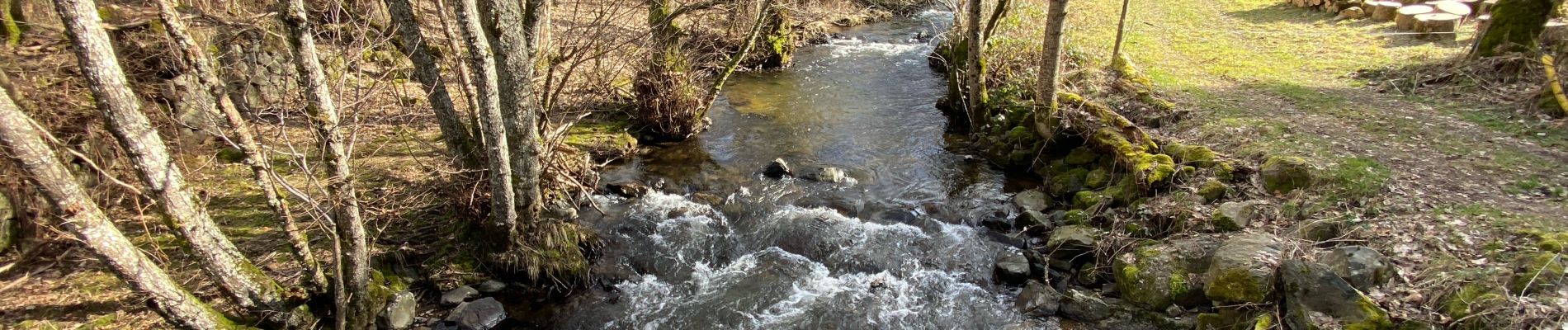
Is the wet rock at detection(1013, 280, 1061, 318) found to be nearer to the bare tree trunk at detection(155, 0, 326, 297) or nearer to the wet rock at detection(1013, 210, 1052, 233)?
the wet rock at detection(1013, 210, 1052, 233)

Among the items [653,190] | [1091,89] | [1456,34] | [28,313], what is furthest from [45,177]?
[1456,34]

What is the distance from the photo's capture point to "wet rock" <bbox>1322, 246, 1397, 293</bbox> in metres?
5.14

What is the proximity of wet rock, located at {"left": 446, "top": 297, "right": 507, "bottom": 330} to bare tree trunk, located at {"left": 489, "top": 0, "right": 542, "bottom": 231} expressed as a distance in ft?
2.11

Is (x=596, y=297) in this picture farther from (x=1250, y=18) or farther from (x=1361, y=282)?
(x=1250, y=18)

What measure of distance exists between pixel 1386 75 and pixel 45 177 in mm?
13290

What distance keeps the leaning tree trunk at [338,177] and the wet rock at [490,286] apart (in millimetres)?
1019

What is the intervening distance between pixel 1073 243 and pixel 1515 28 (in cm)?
657

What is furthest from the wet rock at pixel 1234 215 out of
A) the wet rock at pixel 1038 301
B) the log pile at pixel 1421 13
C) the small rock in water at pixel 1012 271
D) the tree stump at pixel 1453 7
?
the tree stump at pixel 1453 7

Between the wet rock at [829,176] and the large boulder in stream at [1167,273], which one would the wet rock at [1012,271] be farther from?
the wet rock at [829,176]

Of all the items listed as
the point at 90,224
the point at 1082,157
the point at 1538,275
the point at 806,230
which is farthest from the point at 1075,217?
the point at 90,224

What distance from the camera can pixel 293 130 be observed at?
31.7ft

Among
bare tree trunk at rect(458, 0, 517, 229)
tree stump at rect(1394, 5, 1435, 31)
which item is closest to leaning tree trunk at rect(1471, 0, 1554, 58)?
tree stump at rect(1394, 5, 1435, 31)

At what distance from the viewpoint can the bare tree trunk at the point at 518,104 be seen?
5871mm

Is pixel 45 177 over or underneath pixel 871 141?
over
